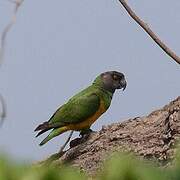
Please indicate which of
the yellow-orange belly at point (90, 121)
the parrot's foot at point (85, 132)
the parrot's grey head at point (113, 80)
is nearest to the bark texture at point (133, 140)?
the parrot's foot at point (85, 132)

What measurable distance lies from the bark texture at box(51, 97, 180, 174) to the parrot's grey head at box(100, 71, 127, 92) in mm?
1413

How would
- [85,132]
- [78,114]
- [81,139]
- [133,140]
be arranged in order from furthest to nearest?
[78,114], [85,132], [81,139], [133,140]

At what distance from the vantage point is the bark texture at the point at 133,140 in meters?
6.17

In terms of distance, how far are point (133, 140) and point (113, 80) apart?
2.62 m

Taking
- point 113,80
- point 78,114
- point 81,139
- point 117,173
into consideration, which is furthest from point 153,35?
point 113,80

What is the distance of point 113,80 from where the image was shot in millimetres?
9359

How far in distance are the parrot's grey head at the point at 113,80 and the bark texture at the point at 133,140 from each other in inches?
55.6

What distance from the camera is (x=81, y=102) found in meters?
8.61

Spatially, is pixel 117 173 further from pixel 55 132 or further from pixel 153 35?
pixel 55 132

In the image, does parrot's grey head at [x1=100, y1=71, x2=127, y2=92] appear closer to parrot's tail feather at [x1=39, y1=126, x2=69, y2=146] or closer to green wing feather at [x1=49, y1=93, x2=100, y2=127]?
green wing feather at [x1=49, y1=93, x2=100, y2=127]

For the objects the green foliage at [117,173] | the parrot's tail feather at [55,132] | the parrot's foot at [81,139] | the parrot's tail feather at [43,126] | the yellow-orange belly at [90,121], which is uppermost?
the parrot's tail feather at [43,126]

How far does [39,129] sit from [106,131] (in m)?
1.35

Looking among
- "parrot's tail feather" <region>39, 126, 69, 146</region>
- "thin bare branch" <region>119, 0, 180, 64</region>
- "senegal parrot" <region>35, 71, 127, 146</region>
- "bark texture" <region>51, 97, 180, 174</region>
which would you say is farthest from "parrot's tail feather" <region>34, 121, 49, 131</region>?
"thin bare branch" <region>119, 0, 180, 64</region>

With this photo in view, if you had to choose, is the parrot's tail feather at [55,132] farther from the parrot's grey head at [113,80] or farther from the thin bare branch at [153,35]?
the thin bare branch at [153,35]
